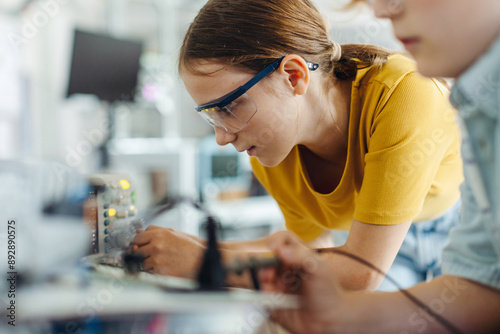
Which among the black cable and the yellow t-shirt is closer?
the black cable

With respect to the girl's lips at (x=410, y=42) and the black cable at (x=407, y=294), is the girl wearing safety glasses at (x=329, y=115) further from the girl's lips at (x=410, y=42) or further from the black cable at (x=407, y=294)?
the girl's lips at (x=410, y=42)

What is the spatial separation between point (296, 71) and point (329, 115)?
0.14 m

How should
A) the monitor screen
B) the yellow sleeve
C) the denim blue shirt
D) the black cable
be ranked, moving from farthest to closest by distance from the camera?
1. the monitor screen
2. the yellow sleeve
3. the black cable
4. the denim blue shirt

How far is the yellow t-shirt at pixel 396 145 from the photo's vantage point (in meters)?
0.61

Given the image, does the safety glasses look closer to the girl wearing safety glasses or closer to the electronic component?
the girl wearing safety glasses

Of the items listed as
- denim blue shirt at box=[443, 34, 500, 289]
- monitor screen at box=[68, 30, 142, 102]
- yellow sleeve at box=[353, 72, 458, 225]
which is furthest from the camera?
monitor screen at box=[68, 30, 142, 102]

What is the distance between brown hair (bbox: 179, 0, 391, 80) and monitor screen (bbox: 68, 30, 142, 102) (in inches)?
49.8

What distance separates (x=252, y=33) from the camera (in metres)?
0.62

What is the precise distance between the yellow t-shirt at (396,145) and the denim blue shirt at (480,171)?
11 cm

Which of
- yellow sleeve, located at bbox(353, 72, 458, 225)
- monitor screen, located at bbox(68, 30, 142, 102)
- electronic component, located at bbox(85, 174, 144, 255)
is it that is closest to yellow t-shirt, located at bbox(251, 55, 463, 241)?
yellow sleeve, located at bbox(353, 72, 458, 225)

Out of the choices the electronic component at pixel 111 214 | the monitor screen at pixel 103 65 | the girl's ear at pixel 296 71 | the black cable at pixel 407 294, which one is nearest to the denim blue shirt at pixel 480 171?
the black cable at pixel 407 294

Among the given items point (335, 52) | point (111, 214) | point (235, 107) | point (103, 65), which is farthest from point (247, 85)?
point (103, 65)

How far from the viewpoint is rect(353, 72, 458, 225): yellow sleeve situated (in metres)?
0.61

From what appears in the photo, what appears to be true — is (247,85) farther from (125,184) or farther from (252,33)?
(125,184)
